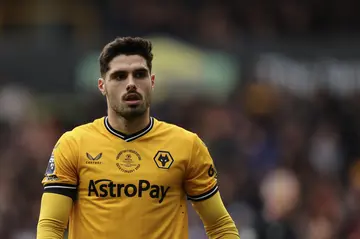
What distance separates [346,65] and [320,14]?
12.8ft

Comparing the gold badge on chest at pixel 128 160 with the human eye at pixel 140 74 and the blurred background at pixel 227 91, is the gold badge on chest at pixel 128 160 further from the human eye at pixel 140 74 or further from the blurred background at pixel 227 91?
the blurred background at pixel 227 91

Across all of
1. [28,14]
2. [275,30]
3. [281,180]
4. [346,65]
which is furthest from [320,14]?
[281,180]

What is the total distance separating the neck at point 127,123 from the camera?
7273 millimetres

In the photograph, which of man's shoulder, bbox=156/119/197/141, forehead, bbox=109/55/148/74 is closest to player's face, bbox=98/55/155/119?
forehead, bbox=109/55/148/74

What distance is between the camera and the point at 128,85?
7105 millimetres

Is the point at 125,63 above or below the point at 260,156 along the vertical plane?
above

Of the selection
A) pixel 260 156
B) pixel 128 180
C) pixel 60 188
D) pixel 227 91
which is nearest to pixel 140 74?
pixel 128 180

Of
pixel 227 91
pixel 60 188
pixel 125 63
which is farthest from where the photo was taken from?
pixel 227 91

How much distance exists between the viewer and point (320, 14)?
24016 mm

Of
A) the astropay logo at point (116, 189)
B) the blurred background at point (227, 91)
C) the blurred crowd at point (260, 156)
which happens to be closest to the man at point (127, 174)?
the astropay logo at point (116, 189)

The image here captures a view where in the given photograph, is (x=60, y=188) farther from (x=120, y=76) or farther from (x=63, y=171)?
(x=120, y=76)

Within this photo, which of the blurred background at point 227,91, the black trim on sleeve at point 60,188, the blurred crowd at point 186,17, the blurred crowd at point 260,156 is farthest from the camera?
the blurred crowd at point 186,17

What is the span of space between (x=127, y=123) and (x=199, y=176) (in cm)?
52

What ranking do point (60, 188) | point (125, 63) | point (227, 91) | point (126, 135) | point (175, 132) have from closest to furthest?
1. point (60, 188)
2. point (125, 63)
3. point (126, 135)
4. point (175, 132)
5. point (227, 91)
